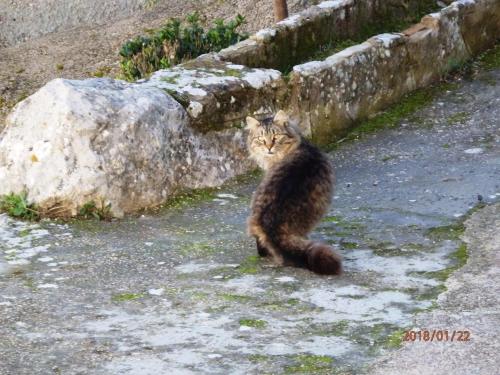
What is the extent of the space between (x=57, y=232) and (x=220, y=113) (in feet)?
6.37

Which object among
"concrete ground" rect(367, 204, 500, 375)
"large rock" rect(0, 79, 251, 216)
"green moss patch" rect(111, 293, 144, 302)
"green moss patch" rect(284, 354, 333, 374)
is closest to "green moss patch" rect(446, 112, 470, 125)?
"large rock" rect(0, 79, 251, 216)

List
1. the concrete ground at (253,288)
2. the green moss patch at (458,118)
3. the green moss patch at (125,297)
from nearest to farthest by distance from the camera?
the concrete ground at (253,288) → the green moss patch at (125,297) → the green moss patch at (458,118)

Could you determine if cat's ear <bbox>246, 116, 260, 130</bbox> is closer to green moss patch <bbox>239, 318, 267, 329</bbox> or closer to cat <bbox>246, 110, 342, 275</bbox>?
cat <bbox>246, 110, 342, 275</bbox>

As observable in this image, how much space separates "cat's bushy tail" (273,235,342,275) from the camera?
5.70 meters

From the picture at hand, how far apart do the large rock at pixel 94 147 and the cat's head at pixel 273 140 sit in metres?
0.77

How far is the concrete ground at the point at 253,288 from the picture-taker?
182 inches

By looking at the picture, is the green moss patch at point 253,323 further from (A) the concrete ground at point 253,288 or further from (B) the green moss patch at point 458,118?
(B) the green moss patch at point 458,118

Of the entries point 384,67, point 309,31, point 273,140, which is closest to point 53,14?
point 309,31

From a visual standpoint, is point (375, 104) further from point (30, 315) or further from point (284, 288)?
point (30, 315)

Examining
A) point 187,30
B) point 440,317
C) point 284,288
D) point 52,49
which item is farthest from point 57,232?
point 52,49

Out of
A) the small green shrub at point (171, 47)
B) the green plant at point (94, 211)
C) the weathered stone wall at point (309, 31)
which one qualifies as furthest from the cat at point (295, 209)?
the small green shrub at point (171, 47)

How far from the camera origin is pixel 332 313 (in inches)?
205

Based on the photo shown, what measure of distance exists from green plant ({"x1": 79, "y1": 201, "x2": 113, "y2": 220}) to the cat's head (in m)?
1.16

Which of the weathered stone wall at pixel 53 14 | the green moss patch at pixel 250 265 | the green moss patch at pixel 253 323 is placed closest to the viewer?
the green moss patch at pixel 253 323
